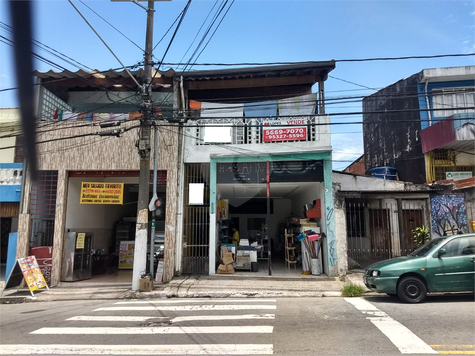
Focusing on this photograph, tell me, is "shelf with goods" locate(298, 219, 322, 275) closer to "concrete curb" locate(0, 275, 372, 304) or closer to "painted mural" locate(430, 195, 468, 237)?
"concrete curb" locate(0, 275, 372, 304)

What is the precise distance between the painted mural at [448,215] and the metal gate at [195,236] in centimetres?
823

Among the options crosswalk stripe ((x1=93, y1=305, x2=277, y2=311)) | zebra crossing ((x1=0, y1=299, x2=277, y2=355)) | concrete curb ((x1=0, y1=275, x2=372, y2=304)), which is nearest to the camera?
zebra crossing ((x1=0, y1=299, x2=277, y2=355))

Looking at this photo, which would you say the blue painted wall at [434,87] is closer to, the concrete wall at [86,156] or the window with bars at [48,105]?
the concrete wall at [86,156]

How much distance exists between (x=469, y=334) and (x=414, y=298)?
2254mm

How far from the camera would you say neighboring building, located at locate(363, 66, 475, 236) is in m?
11.5

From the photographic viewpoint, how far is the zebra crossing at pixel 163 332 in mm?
4719

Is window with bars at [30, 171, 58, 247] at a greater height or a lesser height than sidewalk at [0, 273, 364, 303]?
greater

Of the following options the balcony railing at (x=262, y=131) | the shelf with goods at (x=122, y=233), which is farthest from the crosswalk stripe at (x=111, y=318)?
the shelf with goods at (x=122, y=233)

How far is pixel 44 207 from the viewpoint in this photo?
39.0 ft

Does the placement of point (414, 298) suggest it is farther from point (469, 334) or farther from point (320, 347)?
point (320, 347)

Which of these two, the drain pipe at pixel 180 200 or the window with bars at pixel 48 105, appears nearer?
the drain pipe at pixel 180 200

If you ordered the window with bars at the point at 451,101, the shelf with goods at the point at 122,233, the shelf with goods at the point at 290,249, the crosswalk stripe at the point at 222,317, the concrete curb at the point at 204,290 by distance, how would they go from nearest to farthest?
the crosswalk stripe at the point at 222,317
the concrete curb at the point at 204,290
the shelf with goods at the point at 290,249
the window with bars at the point at 451,101
the shelf with goods at the point at 122,233

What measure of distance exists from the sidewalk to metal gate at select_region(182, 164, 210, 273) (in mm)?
799

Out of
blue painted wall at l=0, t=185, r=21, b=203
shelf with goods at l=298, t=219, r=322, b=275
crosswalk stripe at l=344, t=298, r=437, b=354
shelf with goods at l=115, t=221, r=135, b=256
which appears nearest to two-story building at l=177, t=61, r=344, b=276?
shelf with goods at l=298, t=219, r=322, b=275
